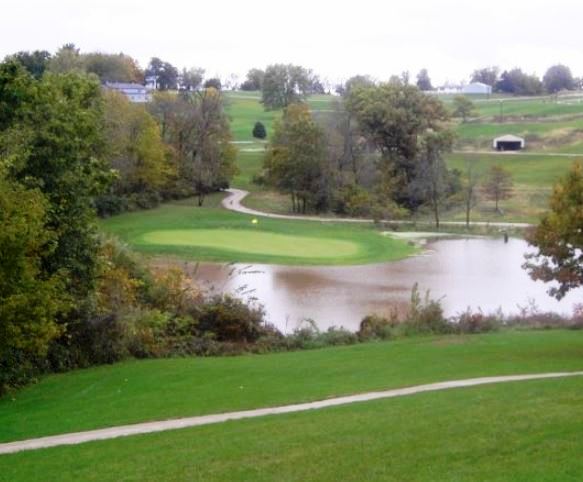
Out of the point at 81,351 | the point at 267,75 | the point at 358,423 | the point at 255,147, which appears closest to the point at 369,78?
the point at 255,147

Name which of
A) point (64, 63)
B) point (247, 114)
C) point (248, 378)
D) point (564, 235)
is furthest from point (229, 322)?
point (247, 114)

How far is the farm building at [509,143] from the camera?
344 ft

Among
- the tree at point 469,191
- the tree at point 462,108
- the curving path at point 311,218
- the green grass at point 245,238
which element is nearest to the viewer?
the green grass at point 245,238

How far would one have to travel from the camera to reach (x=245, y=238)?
2315 inches

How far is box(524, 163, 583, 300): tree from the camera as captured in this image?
21250mm

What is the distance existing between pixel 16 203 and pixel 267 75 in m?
120

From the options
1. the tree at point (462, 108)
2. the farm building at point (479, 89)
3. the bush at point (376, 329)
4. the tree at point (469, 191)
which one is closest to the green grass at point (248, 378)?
the bush at point (376, 329)

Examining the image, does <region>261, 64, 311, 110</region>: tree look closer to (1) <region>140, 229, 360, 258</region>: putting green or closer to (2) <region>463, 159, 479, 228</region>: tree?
(2) <region>463, 159, 479, 228</region>: tree

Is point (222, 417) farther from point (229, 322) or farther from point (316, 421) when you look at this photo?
point (229, 322)

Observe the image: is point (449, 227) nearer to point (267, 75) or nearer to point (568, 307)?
point (568, 307)

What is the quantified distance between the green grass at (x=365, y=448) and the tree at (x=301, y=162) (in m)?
61.2

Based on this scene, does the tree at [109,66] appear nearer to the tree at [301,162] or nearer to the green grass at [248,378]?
the tree at [301,162]

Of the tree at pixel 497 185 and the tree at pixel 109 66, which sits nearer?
the tree at pixel 497 185

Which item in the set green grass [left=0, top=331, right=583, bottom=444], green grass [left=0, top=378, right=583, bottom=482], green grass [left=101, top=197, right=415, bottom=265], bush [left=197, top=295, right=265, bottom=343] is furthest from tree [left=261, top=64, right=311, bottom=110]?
green grass [left=0, top=378, right=583, bottom=482]
